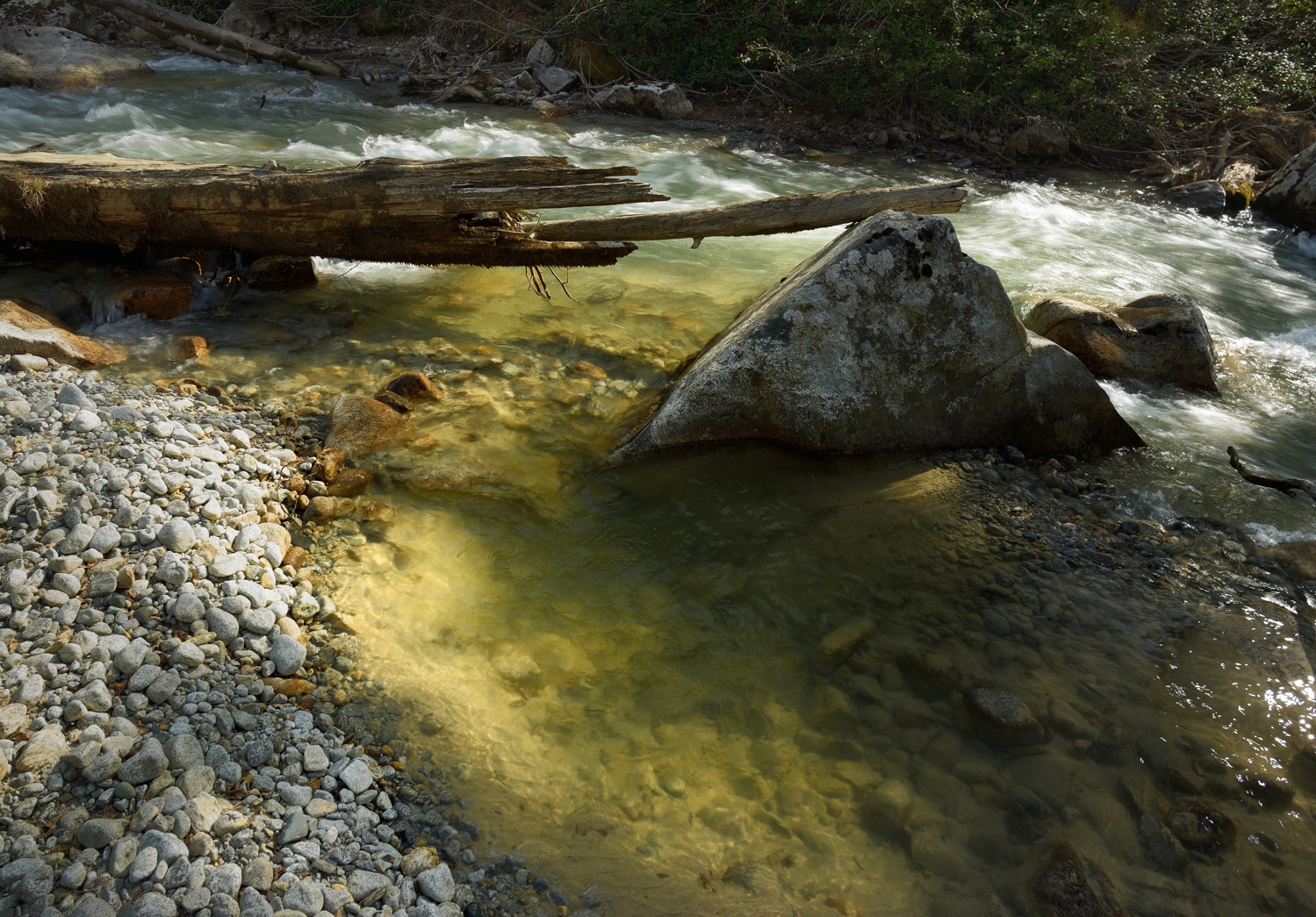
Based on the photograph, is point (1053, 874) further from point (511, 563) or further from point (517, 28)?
point (517, 28)

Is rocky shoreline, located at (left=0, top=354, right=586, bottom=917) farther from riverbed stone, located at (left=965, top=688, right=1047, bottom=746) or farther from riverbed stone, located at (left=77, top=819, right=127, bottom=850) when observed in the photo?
riverbed stone, located at (left=965, top=688, right=1047, bottom=746)

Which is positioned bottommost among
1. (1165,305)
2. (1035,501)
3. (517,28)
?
(1035,501)

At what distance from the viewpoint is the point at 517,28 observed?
1522 cm

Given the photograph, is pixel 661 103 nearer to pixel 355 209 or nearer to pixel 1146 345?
pixel 355 209

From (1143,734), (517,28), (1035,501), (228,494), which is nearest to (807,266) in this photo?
(1035,501)

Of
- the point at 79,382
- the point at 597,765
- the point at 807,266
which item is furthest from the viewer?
the point at 807,266

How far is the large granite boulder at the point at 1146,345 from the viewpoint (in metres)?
5.94

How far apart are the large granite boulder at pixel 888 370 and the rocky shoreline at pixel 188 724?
213cm

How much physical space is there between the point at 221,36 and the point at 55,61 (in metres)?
3.33

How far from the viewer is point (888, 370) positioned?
4.64 m

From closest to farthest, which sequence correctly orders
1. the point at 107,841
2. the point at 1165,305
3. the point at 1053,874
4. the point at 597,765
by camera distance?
the point at 107,841, the point at 1053,874, the point at 597,765, the point at 1165,305

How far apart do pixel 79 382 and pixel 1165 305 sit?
25.3 feet

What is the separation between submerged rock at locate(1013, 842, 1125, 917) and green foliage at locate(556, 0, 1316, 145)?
12.5 metres

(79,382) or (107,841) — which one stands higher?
(79,382)
